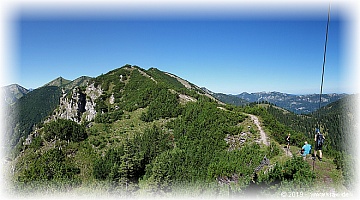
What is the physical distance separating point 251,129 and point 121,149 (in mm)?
18452

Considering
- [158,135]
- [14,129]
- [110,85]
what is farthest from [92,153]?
[14,129]

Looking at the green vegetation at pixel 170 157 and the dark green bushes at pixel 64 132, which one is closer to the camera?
the green vegetation at pixel 170 157

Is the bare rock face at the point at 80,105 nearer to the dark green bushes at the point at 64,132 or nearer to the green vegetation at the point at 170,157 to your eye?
the green vegetation at the point at 170,157

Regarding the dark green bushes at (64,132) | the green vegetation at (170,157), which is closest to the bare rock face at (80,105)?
the green vegetation at (170,157)

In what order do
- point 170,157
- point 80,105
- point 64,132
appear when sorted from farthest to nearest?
1. point 80,105
2. point 64,132
3. point 170,157

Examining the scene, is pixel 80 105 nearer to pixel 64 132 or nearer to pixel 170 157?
pixel 64 132

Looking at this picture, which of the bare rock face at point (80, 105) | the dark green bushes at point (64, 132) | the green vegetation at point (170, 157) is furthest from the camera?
the bare rock face at point (80, 105)

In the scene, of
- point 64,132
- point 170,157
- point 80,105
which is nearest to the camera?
point 170,157

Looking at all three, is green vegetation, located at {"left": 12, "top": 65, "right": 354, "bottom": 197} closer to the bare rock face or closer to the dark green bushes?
the dark green bushes

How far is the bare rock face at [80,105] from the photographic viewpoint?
70.8 meters

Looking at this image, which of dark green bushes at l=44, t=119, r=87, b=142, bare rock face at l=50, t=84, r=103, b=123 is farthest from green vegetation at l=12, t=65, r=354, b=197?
bare rock face at l=50, t=84, r=103, b=123

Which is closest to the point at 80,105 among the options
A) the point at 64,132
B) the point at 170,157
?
the point at 64,132

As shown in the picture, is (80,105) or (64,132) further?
(80,105)

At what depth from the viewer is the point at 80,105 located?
7288 centimetres
